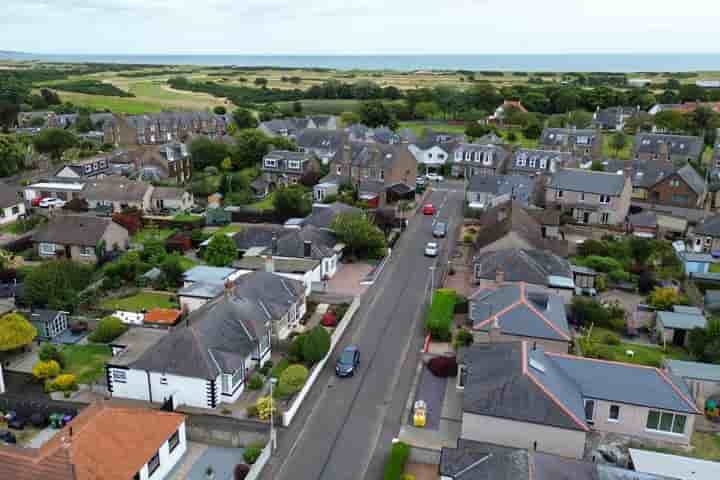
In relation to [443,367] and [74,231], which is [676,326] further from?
[74,231]

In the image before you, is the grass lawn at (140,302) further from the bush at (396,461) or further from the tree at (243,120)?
the tree at (243,120)

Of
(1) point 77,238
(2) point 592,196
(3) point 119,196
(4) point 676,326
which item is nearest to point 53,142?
(3) point 119,196

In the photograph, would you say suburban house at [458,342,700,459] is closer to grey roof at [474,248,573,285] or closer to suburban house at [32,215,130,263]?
grey roof at [474,248,573,285]

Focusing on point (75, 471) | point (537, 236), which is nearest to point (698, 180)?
point (537, 236)

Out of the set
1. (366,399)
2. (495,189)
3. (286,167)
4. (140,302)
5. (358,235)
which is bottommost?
(366,399)

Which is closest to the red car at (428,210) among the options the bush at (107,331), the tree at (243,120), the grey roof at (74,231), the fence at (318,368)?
the fence at (318,368)
